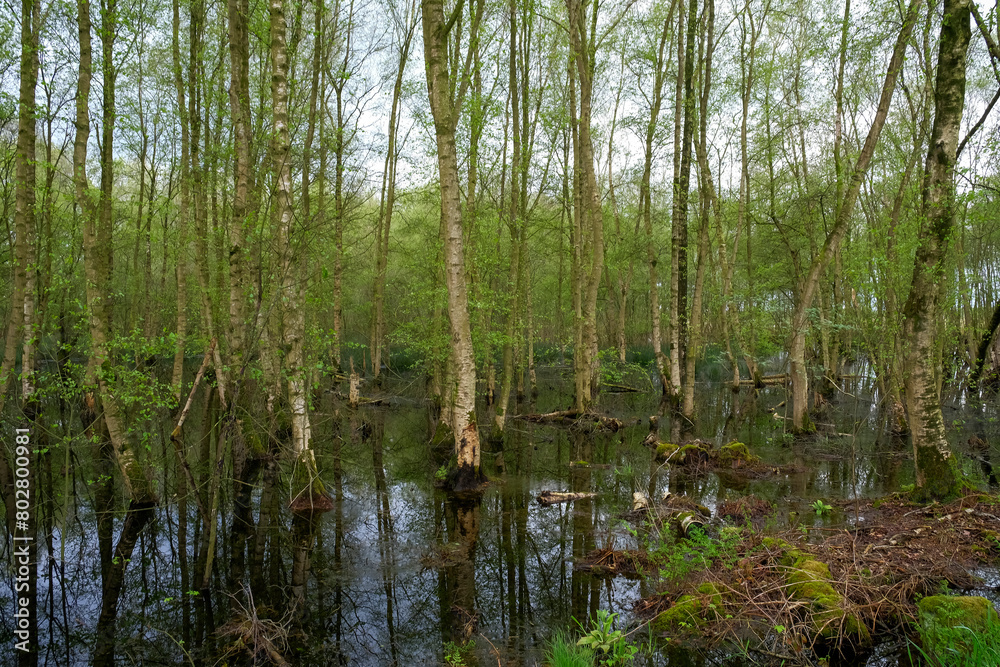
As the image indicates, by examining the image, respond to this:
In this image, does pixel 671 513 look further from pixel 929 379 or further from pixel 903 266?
pixel 903 266

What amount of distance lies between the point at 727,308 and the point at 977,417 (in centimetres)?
697

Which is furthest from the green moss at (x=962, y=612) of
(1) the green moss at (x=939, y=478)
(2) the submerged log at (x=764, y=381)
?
(2) the submerged log at (x=764, y=381)

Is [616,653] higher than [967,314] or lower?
lower

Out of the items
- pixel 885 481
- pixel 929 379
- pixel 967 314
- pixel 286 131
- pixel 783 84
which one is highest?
pixel 783 84

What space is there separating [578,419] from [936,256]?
9240 mm

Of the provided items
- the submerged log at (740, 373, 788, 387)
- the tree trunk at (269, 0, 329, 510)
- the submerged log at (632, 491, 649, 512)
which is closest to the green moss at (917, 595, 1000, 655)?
the submerged log at (632, 491, 649, 512)

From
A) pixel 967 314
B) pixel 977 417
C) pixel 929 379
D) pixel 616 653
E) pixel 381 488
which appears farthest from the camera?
pixel 967 314

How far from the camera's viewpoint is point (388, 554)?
6484 mm

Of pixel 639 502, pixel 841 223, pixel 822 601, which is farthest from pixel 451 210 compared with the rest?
pixel 841 223

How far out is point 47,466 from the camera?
31.3 ft

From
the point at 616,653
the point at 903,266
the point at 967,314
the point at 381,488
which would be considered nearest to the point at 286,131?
the point at 381,488

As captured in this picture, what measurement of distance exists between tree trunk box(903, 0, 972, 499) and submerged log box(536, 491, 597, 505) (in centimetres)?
433

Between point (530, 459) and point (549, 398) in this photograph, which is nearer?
point (530, 459)

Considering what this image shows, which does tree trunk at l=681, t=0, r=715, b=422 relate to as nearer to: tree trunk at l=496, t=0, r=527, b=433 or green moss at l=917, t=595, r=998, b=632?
tree trunk at l=496, t=0, r=527, b=433
